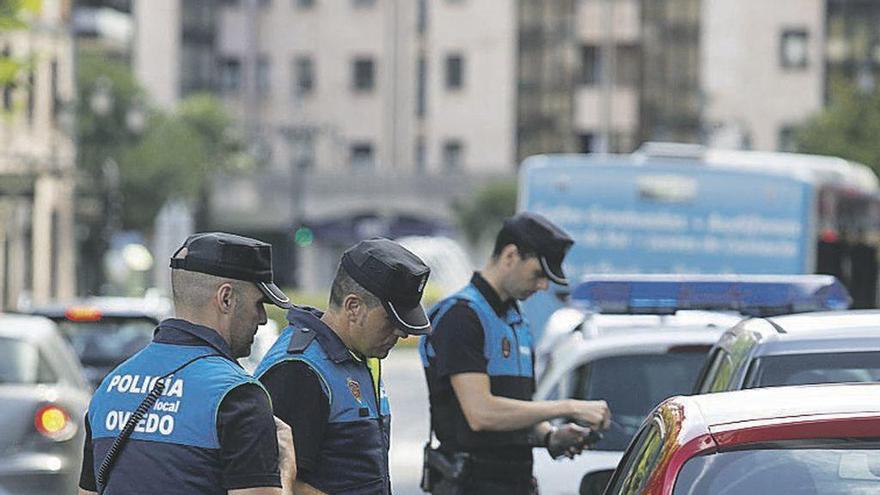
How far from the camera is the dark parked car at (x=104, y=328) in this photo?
17578 mm

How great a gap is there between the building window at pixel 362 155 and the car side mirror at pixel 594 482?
7272cm

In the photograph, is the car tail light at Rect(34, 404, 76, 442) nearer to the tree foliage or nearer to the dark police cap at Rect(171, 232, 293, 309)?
the dark police cap at Rect(171, 232, 293, 309)

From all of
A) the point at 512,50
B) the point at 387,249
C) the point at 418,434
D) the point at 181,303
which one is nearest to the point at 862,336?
the point at 387,249

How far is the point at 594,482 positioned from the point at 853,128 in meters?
54.6

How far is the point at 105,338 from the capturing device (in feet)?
60.2

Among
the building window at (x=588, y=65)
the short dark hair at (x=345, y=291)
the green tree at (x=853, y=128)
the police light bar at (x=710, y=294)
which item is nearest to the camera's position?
the short dark hair at (x=345, y=291)

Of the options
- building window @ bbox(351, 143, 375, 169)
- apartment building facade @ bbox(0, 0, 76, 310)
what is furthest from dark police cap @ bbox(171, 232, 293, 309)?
building window @ bbox(351, 143, 375, 169)

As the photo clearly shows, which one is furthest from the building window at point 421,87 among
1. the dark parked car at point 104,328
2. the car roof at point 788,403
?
the car roof at point 788,403

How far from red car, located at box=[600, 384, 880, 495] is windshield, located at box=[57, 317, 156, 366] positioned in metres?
12.7

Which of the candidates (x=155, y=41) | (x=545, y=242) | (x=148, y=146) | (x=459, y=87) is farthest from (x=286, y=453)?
(x=155, y=41)

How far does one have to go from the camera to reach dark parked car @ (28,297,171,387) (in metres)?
17.6

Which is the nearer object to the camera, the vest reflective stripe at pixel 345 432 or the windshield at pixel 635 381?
the vest reflective stripe at pixel 345 432

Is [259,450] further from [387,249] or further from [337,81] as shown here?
[337,81]

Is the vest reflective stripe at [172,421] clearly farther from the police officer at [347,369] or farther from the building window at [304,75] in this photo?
the building window at [304,75]
